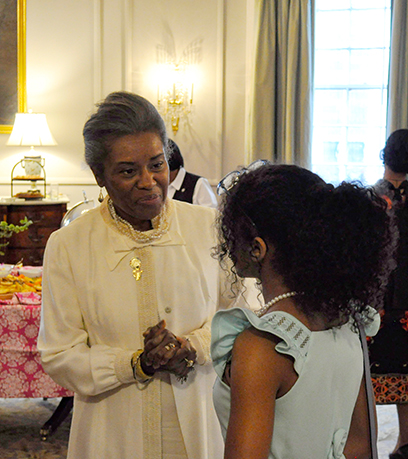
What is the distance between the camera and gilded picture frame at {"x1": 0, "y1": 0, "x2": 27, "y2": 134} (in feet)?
20.6

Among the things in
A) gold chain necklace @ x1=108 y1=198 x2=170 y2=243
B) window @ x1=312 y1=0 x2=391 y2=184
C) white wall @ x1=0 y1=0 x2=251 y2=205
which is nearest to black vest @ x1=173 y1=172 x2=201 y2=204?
white wall @ x1=0 y1=0 x2=251 y2=205

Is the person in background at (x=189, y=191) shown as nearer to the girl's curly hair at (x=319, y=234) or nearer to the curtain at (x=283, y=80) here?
the curtain at (x=283, y=80)

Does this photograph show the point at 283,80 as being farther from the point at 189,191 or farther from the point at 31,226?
the point at 31,226

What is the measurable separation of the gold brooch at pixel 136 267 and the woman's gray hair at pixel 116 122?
264mm

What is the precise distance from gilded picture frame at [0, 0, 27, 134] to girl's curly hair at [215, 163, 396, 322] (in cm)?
564

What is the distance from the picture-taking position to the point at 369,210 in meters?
1.06

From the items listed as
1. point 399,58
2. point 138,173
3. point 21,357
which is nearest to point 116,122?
point 138,173

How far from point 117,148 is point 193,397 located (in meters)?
0.66

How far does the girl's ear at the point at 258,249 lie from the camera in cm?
109

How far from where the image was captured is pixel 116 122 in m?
1.55

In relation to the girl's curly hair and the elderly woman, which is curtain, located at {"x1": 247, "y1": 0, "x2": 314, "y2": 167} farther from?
the girl's curly hair

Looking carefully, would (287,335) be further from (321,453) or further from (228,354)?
(321,453)

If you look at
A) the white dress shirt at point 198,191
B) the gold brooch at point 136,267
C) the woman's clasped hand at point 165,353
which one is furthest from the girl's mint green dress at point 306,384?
the white dress shirt at point 198,191

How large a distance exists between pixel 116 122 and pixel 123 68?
16.4 ft
